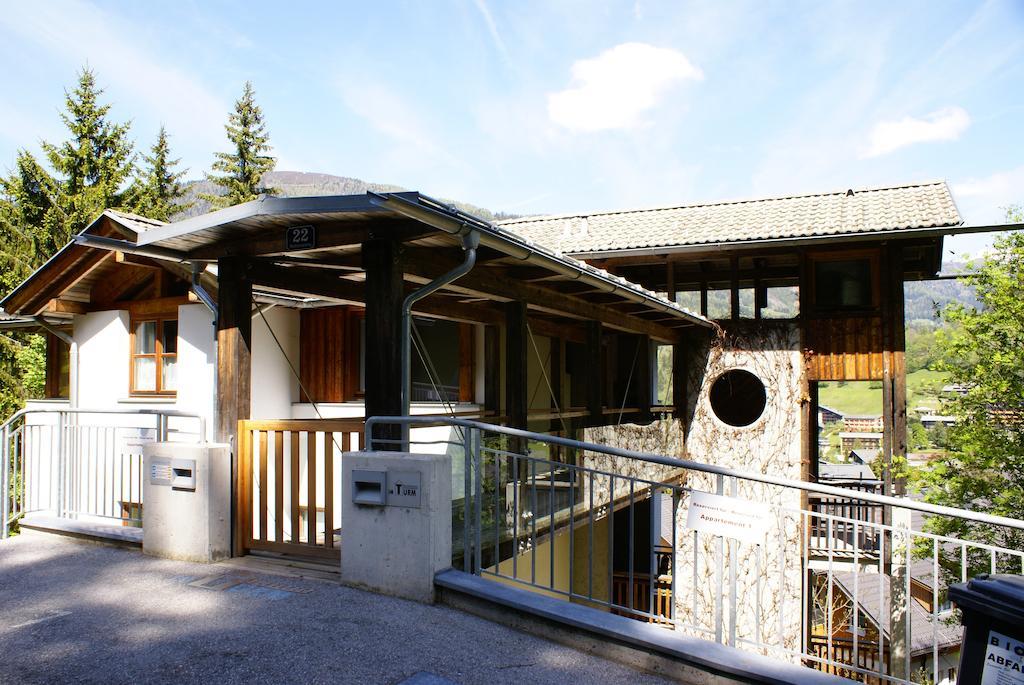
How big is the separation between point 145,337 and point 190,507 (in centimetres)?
708

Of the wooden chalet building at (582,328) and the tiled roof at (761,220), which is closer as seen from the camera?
the wooden chalet building at (582,328)

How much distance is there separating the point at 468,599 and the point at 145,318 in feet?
29.8

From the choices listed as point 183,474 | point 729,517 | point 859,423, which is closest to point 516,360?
point 183,474

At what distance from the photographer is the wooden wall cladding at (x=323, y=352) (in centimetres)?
1046

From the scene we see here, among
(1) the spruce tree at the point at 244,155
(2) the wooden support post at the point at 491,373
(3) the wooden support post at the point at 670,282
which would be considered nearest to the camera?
(2) the wooden support post at the point at 491,373

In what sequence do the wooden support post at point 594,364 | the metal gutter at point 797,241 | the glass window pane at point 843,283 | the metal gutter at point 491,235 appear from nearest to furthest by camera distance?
the metal gutter at point 491,235
the wooden support post at point 594,364
the metal gutter at point 797,241
the glass window pane at point 843,283

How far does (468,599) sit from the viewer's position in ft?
14.8

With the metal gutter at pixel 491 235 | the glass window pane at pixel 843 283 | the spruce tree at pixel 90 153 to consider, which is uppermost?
the spruce tree at pixel 90 153

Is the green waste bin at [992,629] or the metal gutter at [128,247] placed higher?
the metal gutter at [128,247]

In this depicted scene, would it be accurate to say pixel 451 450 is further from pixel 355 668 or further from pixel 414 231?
pixel 355 668

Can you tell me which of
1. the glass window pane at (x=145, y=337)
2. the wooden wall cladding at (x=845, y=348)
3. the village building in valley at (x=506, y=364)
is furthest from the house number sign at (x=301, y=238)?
the wooden wall cladding at (x=845, y=348)

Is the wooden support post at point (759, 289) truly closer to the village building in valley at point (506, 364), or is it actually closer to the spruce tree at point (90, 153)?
the village building in valley at point (506, 364)

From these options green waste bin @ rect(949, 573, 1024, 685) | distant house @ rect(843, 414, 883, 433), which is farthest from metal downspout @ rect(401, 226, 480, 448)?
distant house @ rect(843, 414, 883, 433)

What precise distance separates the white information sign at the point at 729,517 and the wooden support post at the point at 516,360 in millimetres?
3377
